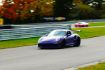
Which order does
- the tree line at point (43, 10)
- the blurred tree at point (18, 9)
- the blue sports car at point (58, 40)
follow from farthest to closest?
the tree line at point (43, 10) < the blurred tree at point (18, 9) < the blue sports car at point (58, 40)

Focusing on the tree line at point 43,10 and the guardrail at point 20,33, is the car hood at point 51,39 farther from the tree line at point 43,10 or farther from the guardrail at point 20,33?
the tree line at point 43,10

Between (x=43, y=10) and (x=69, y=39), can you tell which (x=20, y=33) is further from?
(x=43, y=10)

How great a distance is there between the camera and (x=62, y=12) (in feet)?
329

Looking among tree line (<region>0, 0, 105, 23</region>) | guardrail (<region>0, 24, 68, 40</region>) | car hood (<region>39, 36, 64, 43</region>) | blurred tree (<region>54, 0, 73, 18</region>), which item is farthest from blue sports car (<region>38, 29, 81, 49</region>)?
blurred tree (<region>54, 0, 73, 18</region>)

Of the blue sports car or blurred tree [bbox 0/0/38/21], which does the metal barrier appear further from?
blurred tree [bbox 0/0/38/21]

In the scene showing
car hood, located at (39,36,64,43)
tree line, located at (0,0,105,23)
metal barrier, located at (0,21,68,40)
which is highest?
car hood, located at (39,36,64,43)

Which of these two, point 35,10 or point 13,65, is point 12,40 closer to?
point 13,65

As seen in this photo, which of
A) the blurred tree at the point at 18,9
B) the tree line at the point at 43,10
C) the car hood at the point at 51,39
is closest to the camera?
the car hood at the point at 51,39

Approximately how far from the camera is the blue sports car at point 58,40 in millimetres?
24422

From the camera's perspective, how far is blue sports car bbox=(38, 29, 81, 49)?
24422 mm

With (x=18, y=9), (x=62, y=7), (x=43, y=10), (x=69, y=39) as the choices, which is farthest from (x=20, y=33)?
(x=62, y=7)

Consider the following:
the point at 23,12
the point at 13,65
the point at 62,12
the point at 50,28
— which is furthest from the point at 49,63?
the point at 62,12

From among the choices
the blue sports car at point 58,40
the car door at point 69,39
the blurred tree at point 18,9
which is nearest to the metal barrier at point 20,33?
the blue sports car at point 58,40

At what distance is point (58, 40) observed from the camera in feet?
81.3
